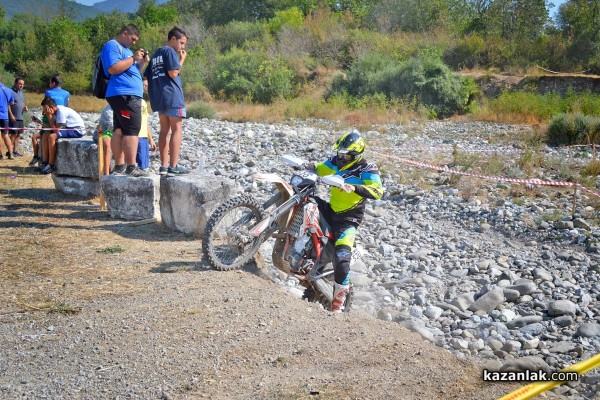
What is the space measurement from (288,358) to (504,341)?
293cm

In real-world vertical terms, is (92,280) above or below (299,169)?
below

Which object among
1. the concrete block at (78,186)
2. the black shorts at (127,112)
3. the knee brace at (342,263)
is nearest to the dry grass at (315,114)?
the concrete block at (78,186)

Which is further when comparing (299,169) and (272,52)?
(272,52)

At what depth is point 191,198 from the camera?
7.61 metres

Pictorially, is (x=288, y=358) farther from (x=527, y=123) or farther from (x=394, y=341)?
(x=527, y=123)

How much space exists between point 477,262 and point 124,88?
5.28 meters

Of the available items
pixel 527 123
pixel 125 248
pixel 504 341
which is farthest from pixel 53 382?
pixel 527 123

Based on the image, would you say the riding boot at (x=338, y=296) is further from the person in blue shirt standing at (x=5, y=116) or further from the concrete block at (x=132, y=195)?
the person in blue shirt standing at (x=5, y=116)

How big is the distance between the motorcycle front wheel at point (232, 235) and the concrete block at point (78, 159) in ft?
13.1

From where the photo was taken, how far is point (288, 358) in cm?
471

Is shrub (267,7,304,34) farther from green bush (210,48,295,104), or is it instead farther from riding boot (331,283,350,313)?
riding boot (331,283,350,313)

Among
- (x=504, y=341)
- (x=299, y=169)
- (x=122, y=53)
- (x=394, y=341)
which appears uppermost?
(x=122, y=53)

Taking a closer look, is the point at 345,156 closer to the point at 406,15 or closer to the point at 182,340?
the point at 182,340

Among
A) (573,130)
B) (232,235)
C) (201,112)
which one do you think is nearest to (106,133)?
(232,235)
